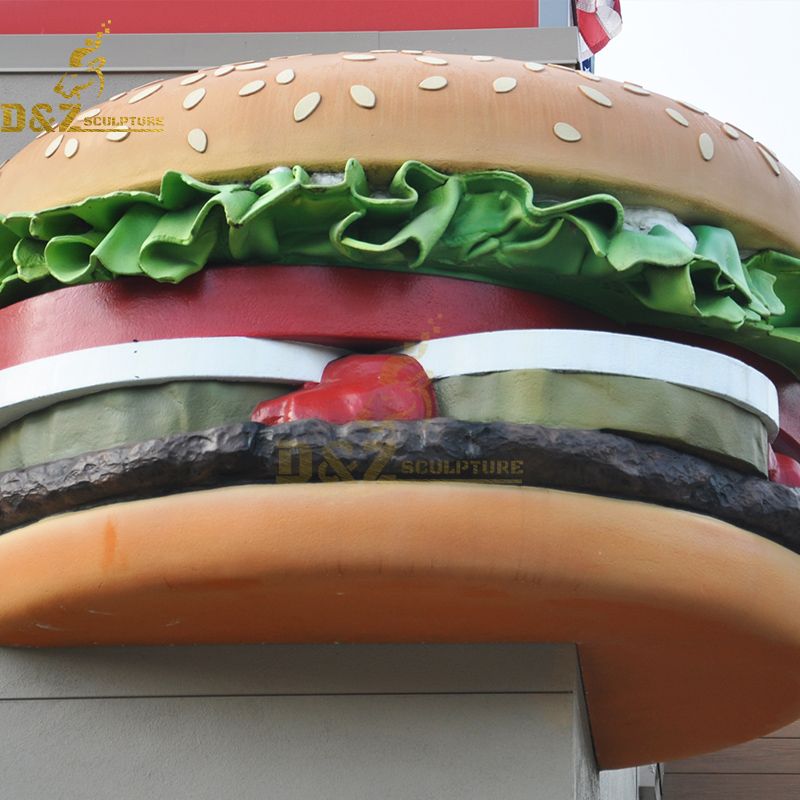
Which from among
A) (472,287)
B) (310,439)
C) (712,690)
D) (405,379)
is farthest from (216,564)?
(712,690)

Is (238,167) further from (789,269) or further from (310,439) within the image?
(789,269)

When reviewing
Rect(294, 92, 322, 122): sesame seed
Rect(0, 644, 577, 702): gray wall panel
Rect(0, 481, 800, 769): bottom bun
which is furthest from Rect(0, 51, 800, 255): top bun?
Rect(0, 644, 577, 702): gray wall panel

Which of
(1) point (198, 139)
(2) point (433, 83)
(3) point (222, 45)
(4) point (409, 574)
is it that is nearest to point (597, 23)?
(3) point (222, 45)

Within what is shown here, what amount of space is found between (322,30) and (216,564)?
156 inches

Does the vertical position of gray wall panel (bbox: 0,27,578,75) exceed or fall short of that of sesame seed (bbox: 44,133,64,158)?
it exceeds it

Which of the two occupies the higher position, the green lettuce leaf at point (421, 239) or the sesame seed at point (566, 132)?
the sesame seed at point (566, 132)

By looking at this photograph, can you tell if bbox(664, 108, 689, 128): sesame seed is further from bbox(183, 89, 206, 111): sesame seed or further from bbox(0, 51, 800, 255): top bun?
bbox(183, 89, 206, 111): sesame seed

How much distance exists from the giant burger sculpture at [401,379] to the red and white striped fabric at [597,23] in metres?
→ 3.52

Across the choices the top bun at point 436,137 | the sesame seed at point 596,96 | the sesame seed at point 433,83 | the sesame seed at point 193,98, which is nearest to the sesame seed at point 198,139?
the top bun at point 436,137

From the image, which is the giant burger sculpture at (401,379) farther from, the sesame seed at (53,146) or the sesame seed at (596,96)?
the sesame seed at (53,146)

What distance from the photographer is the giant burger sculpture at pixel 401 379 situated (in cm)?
368

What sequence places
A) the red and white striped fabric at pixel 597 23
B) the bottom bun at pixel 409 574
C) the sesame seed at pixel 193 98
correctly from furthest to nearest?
1. the red and white striped fabric at pixel 597 23
2. the sesame seed at pixel 193 98
3. the bottom bun at pixel 409 574

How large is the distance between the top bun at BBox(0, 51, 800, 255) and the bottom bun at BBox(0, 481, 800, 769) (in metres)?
0.87

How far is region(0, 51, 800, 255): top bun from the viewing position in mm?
3994
